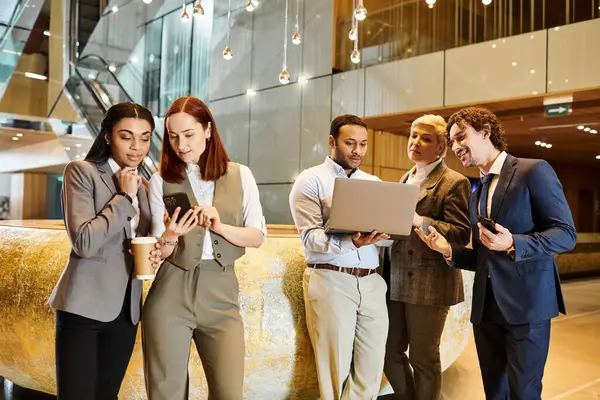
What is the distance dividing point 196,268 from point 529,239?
3.83ft

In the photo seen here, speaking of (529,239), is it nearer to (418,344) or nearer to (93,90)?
(418,344)

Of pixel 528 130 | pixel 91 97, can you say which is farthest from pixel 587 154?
pixel 91 97

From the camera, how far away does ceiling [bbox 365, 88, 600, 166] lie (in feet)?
22.9

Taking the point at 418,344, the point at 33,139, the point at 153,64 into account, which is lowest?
the point at 418,344

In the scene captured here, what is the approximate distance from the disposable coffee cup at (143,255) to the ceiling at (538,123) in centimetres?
627

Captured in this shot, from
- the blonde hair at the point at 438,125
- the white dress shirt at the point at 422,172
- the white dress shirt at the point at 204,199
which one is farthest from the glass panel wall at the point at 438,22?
the white dress shirt at the point at 204,199

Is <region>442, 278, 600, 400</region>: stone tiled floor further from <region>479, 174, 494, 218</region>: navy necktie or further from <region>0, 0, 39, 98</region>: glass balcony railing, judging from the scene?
<region>0, 0, 39, 98</region>: glass balcony railing

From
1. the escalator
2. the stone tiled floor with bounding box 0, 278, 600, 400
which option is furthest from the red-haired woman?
the escalator

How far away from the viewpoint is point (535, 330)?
190cm

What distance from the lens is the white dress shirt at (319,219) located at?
2211 mm

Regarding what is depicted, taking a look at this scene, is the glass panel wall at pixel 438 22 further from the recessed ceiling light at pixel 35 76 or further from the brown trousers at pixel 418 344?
the brown trousers at pixel 418 344

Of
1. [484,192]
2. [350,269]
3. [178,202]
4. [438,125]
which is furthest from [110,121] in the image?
[438,125]

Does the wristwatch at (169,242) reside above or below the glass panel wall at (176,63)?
below

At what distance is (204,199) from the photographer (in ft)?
6.08
